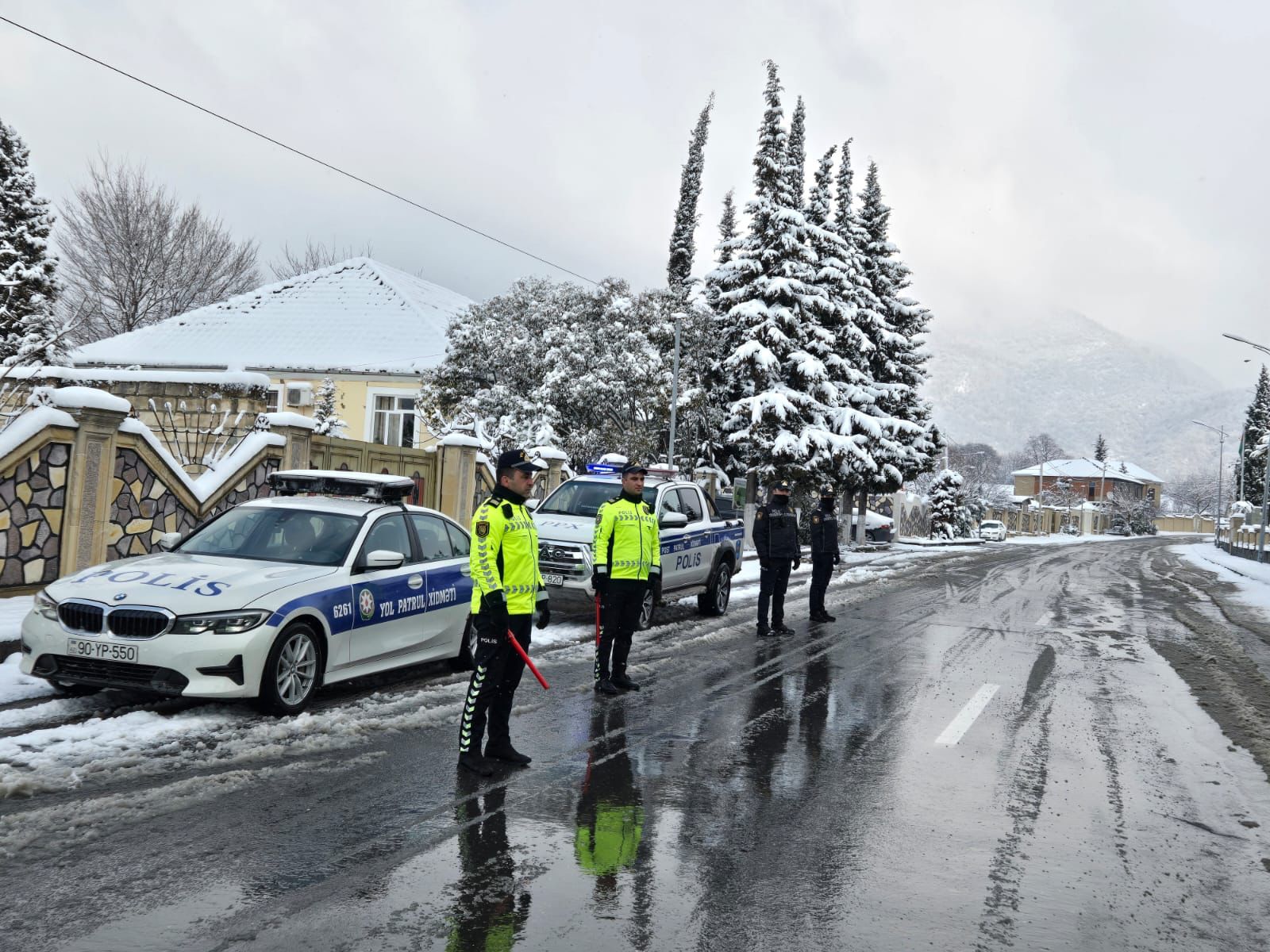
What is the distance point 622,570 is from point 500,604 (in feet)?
10.2

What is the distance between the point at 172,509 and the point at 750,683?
24.6ft

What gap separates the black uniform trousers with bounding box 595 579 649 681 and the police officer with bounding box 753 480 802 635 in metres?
4.33

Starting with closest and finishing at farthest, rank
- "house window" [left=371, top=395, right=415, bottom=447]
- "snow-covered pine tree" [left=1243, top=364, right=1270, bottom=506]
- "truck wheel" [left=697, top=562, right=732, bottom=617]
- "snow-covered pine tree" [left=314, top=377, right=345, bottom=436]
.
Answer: "truck wheel" [left=697, top=562, right=732, bottom=617] < "snow-covered pine tree" [left=314, top=377, right=345, bottom=436] < "house window" [left=371, top=395, right=415, bottom=447] < "snow-covered pine tree" [left=1243, top=364, right=1270, bottom=506]

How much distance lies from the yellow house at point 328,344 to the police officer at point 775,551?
19.8 meters

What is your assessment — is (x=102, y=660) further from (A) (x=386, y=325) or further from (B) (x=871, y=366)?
(B) (x=871, y=366)

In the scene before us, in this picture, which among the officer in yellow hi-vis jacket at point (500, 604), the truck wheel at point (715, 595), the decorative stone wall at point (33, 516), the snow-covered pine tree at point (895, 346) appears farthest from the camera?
the snow-covered pine tree at point (895, 346)

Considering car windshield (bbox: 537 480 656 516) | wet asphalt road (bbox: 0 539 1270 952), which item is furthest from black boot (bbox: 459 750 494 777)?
car windshield (bbox: 537 480 656 516)

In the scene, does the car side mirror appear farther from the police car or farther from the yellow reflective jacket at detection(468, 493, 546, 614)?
the yellow reflective jacket at detection(468, 493, 546, 614)

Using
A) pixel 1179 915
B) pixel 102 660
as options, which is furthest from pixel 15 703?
pixel 1179 915

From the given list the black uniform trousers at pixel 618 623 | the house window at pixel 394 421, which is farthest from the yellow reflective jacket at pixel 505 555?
the house window at pixel 394 421

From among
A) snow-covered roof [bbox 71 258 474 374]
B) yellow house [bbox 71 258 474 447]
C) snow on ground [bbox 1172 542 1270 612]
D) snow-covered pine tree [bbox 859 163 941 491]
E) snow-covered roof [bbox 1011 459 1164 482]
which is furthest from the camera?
snow-covered roof [bbox 1011 459 1164 482]

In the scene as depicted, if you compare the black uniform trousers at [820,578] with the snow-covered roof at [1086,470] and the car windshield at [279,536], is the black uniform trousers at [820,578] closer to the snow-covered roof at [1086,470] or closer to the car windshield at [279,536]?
the car windshield at [279,536]

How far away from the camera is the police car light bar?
9.55 metres

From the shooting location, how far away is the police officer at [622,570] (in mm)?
9367
